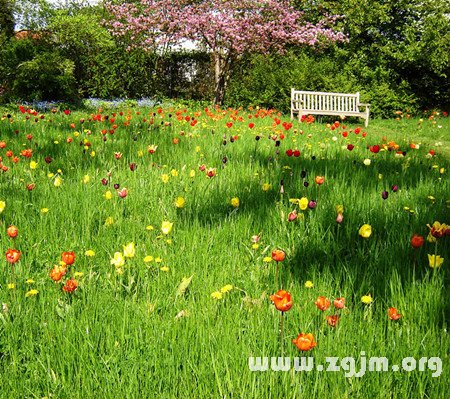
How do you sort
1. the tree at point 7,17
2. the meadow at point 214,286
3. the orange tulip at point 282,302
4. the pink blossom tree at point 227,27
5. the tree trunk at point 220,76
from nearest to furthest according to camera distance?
1. the orange tulip at point 282,302
2. the meadow at point 214,286
3. the tree at point 7,17
4. the pink blossom tree at point 227,27
5. the tree trunk at point 220,76

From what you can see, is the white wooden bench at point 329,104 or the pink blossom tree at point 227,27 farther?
the pink blossom tree at point 227,27

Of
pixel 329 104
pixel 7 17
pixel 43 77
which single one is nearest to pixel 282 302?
pixel 43 77

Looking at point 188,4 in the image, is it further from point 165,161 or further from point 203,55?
point 165,161

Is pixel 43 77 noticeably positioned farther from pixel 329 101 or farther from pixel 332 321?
pixel 332 321

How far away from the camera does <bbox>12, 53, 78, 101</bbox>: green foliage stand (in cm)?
1062

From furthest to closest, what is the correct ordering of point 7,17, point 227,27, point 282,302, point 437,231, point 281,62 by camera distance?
point 281,62 → point 227,27 → point 7,17 → point 437,231 → point 282,302

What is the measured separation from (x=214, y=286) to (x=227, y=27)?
1203cm

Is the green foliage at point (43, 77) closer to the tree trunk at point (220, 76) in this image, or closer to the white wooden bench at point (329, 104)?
the tree trunk at point (220, 76)

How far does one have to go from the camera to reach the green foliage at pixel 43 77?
10617 mm

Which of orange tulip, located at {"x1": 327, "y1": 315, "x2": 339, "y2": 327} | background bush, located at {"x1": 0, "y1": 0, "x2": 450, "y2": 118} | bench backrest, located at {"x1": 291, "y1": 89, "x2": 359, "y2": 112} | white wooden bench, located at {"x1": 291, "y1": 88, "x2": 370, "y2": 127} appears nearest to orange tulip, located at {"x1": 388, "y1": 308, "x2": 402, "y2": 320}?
orange tulip, located at {"x1": 327, "y1": 315, "x2": 339, "y2": 327}

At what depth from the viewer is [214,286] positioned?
71.8 inches

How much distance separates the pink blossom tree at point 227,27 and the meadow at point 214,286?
10658 millimetres

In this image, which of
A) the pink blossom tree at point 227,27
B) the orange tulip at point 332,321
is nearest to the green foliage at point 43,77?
the pink blossom tree at point 227,27

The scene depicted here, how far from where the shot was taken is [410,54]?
13.2 meters
